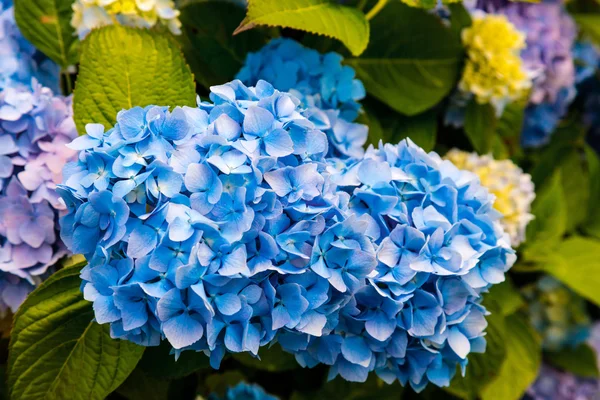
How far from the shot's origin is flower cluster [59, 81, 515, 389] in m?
0.48

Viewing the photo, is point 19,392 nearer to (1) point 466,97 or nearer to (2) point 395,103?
(2) point 395,103

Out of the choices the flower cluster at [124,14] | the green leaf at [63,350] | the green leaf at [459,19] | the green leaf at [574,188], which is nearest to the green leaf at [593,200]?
the green leaf at [574,188]

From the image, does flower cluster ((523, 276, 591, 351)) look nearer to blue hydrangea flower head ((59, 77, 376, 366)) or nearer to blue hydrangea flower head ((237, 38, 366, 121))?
blue hydrangea flower head ((237, 38, 366, 121))

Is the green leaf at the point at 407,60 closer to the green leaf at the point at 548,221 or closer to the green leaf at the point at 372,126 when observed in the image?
the green leaf at the point at 372,126

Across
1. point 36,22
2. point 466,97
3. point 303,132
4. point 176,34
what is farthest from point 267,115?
point 466,97

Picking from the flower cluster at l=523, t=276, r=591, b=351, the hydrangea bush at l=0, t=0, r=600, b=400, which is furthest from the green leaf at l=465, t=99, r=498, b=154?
the flower cluster at l=523, t=276, r=591, b=351

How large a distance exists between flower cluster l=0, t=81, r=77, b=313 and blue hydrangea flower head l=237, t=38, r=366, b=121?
0.70 ft

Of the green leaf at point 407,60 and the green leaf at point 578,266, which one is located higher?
the green leaf at point 407,60

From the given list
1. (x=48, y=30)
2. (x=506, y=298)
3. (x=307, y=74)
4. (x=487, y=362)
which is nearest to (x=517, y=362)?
(x=506, y=298)

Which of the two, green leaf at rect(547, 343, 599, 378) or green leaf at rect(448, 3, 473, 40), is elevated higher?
green leaf at rect(448, 3, 473, 40)

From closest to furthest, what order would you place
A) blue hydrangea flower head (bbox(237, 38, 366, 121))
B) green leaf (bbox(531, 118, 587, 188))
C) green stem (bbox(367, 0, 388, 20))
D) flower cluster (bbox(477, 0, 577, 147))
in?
blue hydrangea flower head (bbox(237, 38, 366, 121))
green stem (bbox(367, 0, 388, 20))
flower cluster (bbox(477, 0, 577, 147))
green leaf (bbox(531, 118, 587, 188))

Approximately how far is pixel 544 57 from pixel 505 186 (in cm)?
28

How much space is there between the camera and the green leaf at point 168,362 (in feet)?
2.21

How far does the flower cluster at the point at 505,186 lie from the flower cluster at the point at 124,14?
17.1 inches
